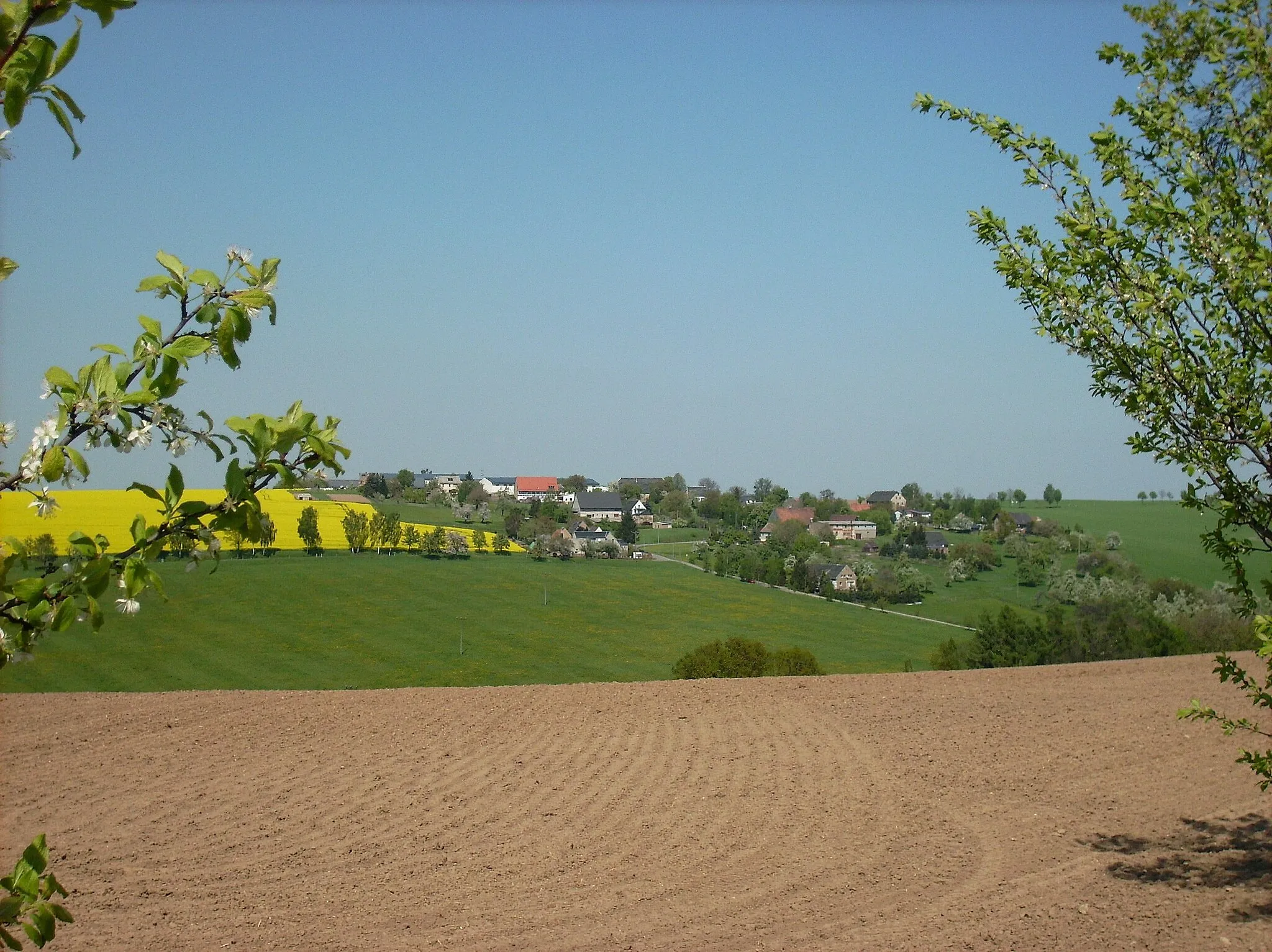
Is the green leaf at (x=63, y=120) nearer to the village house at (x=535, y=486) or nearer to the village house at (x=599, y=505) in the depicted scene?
the village house at (x=599, y=505)

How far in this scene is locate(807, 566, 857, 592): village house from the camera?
54.2 metres

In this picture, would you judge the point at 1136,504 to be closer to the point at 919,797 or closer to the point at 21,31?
the point at 919,797

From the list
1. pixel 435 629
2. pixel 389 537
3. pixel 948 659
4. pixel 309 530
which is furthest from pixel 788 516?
pixel 948 659

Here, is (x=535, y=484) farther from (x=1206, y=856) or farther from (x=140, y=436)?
(x=140, y=436)

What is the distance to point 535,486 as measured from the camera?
104 meters

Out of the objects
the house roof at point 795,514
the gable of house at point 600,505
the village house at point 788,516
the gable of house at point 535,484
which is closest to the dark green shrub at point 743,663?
the village house at point 788,516

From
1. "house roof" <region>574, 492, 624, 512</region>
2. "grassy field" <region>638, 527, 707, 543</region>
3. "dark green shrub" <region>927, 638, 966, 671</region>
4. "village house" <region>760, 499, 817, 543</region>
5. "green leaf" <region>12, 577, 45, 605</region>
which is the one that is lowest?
"dark green shrub" <region>927, 638, 966, 671</region>

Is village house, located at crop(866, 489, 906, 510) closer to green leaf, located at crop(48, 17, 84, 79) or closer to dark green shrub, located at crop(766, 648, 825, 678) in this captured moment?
dark green shrub, located at crop(766, 648, 825, 678)

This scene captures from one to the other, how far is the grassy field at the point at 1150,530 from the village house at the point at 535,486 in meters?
45.6

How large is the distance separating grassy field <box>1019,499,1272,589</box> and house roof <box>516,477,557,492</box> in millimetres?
48331

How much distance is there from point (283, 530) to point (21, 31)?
159ft

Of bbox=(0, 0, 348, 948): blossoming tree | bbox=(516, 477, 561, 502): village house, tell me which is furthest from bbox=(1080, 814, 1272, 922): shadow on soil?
bbox=(516, 477, 561, 502): village house

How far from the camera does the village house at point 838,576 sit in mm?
54250

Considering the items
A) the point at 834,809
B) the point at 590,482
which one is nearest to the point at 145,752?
the point at 834,809
